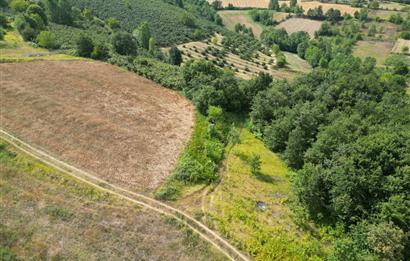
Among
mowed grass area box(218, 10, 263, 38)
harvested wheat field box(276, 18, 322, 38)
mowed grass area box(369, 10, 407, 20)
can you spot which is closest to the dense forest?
harvested wheat field box(276, 18, 322, 38)

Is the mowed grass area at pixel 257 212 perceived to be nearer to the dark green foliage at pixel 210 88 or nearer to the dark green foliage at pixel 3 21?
the dark green foliage at pixel 210 88

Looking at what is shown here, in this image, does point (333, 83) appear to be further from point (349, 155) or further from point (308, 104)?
point (349, 155)

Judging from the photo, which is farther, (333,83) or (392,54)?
(392,54)

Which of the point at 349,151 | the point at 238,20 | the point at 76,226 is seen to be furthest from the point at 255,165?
the point at 238,20

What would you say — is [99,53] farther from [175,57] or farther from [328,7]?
[328,7]

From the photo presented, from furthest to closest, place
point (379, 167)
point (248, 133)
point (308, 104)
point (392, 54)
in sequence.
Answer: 1. point (392, 54)
2. point (248, 133)
3. point (308, 104)
4. point (379, 167)

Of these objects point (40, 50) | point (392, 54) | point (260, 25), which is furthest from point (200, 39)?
point (392, 54)
